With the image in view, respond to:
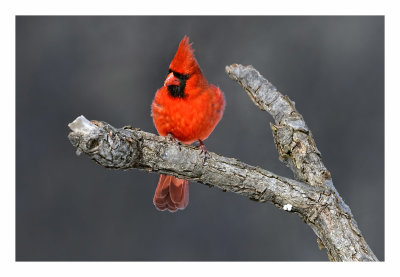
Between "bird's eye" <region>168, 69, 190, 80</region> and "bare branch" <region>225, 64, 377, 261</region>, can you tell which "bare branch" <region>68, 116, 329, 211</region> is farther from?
"bird's eye" <region>168, 69, 190, 80</region>

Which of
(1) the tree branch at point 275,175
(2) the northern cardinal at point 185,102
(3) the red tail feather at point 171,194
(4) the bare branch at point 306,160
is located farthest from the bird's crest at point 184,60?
(3) the red tail feather at point 171,194

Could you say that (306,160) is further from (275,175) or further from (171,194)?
(171,194)

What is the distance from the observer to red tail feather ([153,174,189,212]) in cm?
223

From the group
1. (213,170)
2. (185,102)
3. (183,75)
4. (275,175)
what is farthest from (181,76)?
(275,175)

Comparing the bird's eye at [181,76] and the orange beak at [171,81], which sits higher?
the bird's eye at [181,76]

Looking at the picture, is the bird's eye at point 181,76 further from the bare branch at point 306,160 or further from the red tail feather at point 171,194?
the red tail feather at point 171,194

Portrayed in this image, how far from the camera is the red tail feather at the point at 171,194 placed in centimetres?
223

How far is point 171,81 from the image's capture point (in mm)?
2023

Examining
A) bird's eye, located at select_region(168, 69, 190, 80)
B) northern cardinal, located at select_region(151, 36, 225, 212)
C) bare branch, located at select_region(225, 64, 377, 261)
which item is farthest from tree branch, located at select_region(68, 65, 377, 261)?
bird's eye, located at select_region(168, 69, 190, 80)

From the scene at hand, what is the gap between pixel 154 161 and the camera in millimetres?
1728

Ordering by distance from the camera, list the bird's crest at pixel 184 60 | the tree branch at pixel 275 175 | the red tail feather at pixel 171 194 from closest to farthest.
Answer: the tree branch at pixel 275 175 → the bird's crest at pixel 184 60 → the red tail feather at pixel 171 194

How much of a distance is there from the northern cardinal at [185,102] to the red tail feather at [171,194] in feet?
0.81

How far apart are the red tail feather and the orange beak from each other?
1.51 feet

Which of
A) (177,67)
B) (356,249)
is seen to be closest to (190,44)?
(177,67)
